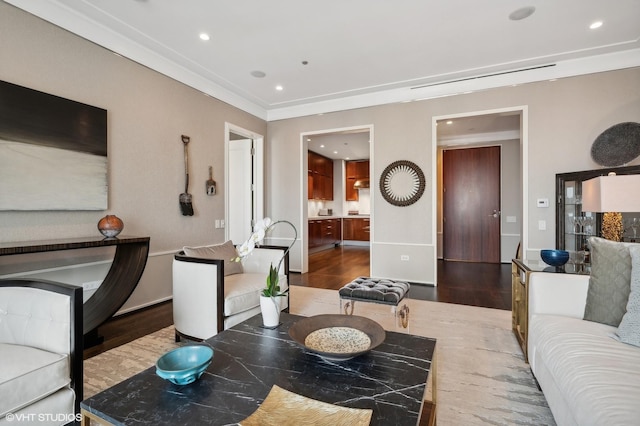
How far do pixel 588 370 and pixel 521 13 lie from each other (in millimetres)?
3110

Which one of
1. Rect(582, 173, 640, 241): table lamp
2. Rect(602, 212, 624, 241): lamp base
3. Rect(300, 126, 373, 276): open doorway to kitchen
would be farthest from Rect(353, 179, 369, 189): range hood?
Rect(582, 173, 640, 241): table lamp

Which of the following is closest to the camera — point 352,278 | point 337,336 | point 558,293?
point 337,336

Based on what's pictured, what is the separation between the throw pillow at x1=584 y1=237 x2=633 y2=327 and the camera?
1590mm

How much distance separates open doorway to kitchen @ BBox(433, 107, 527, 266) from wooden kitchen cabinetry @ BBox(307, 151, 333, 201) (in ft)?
10.8

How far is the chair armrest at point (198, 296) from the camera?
7.63 feet

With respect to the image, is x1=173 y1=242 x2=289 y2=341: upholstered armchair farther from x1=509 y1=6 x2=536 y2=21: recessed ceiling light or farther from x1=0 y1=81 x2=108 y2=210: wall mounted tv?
x1=509 y1=6 x2=536 y2=21: recessed ceiling light

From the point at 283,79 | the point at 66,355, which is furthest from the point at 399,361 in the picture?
the point at 283,79

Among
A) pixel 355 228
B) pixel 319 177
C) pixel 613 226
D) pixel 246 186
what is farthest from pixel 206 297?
pixel 355 228

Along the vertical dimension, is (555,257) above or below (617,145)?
below

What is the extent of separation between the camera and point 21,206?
239 cm

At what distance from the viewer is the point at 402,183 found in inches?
182

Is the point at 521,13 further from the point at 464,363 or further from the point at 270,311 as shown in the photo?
the point at 270,311

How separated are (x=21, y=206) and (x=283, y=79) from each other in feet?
10.6

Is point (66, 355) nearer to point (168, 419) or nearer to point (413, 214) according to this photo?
point (168, 419)
